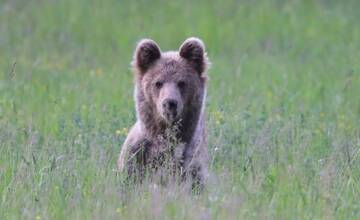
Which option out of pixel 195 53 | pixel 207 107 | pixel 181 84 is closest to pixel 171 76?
pixel 181 84

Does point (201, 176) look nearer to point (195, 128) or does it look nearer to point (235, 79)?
point (195, 128)

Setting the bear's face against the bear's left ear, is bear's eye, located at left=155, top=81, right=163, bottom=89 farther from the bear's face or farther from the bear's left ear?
the bear's left ear

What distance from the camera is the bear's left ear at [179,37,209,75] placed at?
8.96 m

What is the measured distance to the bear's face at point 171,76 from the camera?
8.47 meters

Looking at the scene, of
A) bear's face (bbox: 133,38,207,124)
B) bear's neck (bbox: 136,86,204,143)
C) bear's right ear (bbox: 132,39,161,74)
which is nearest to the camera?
bear's face (bbox: 133,38,207,124)

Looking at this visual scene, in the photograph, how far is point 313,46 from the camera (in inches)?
667

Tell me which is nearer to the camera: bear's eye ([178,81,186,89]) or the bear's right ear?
bear's eye ([178,81,186,89])

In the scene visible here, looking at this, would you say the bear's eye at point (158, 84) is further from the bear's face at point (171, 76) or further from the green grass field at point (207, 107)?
the green grass field at point (207, 107)

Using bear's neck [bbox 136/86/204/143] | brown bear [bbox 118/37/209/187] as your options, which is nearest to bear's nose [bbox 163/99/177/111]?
brown bear [bbox 118/37/209/187]

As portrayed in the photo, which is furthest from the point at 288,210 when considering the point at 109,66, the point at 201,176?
the point at 109,66

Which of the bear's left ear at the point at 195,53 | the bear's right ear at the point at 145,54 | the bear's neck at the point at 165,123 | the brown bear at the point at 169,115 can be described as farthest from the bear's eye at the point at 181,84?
the bear's right ear at the point at 145,54

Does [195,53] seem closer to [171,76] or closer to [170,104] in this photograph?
[171,76]

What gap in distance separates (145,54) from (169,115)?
783mm

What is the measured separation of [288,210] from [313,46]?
392 inches
